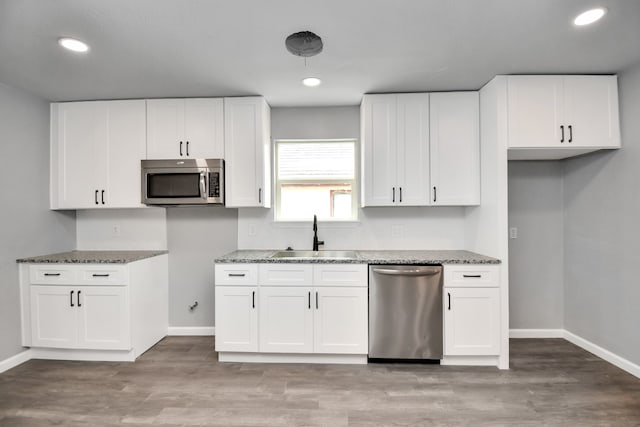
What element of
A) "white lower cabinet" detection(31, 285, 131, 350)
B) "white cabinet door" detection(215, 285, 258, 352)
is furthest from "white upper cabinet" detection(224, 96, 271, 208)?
"white lower cabinet" detection(31, 285, 131, 350)

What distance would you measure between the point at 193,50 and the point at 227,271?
174cm

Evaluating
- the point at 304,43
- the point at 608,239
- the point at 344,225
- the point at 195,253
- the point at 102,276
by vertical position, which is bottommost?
the point at 102,276

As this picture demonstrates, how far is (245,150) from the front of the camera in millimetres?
3033

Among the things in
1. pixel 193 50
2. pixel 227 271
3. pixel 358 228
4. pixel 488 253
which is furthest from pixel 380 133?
pixel 227 271

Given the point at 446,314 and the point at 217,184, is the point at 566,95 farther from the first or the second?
the point at 217,184

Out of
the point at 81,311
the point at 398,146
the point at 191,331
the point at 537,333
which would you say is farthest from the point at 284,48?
the point at 537,333

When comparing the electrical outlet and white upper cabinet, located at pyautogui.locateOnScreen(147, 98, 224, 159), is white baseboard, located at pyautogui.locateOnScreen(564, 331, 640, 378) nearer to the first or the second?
the electrical outlet

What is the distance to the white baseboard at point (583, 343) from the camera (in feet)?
8.29

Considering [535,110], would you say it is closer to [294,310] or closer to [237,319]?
[294,310]

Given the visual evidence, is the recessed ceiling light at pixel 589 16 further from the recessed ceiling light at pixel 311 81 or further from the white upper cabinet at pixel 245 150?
the white upper cabinet at pixel 245 150

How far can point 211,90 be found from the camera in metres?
2.89

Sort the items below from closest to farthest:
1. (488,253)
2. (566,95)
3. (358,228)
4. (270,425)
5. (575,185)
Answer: (270,425) → (566,95) → (488,253) → (575,185) → (358,228)

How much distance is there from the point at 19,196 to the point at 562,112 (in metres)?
4.78

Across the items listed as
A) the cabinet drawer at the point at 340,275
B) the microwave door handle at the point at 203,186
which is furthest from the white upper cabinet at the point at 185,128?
the cabinet drawer at the point at 340,275
